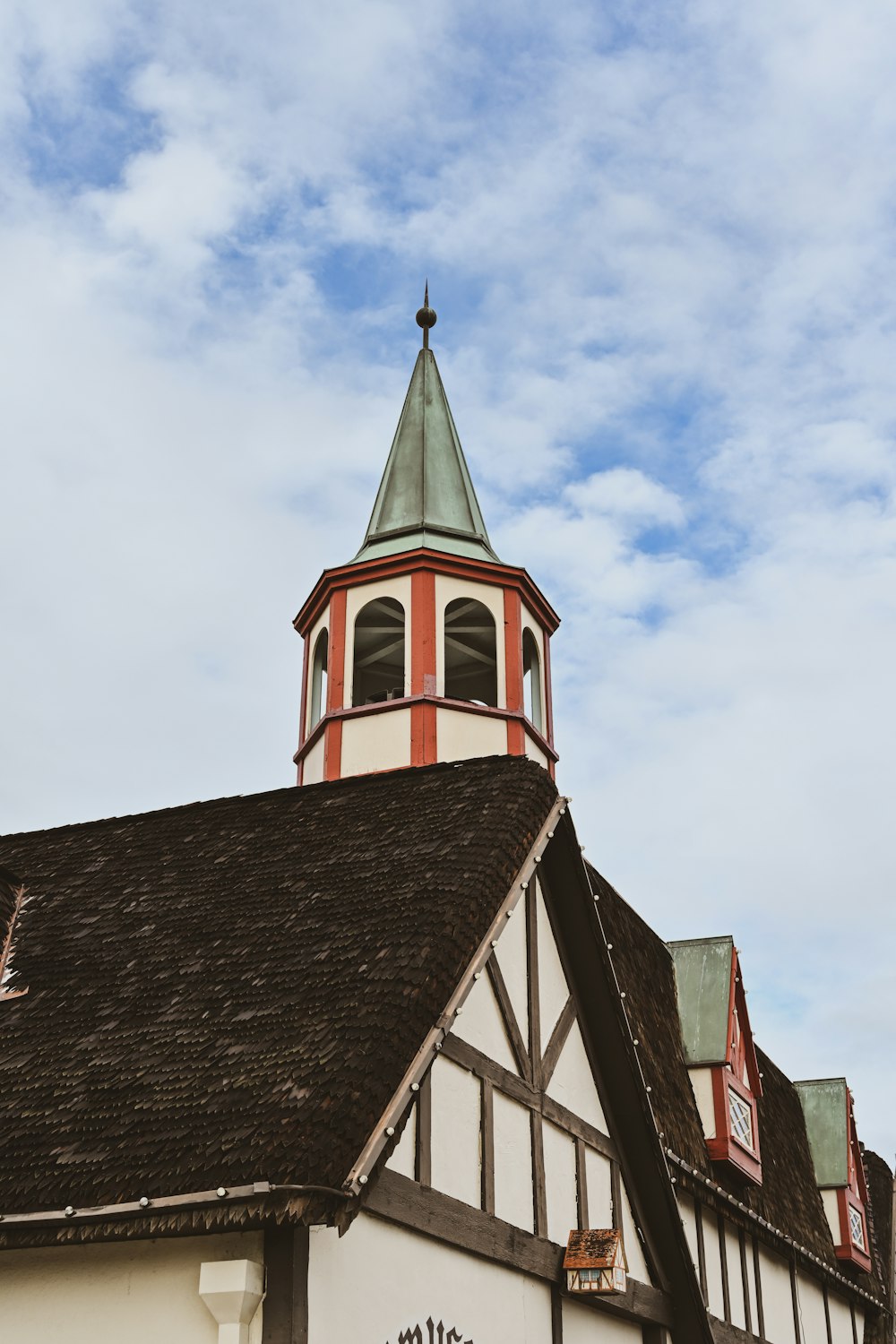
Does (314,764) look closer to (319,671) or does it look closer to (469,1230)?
(319,671)

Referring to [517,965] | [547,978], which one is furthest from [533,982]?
[547,978]

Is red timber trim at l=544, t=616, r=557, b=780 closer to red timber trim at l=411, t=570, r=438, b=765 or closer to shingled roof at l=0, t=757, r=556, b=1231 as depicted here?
red timber trim at l=411, t=570, r=438, b=765

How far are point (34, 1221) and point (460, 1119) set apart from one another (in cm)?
307

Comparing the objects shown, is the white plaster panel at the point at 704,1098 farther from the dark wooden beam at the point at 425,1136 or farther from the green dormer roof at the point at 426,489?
the dark wooden beam at the point at 425,1136

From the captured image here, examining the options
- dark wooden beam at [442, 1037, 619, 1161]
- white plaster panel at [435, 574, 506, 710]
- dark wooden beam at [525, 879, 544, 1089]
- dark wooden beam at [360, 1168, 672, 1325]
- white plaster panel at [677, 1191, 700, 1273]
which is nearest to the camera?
dark wooden beam at [360, 1168, 672, 1325]

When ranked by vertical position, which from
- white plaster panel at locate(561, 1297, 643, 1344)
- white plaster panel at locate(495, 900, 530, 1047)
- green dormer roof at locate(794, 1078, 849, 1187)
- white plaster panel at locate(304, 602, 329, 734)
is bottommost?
white plaster panel at locate(561, 1297, 643, 1344)

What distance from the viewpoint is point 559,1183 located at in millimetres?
11578

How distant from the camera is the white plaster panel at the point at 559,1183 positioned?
1134 centimetres

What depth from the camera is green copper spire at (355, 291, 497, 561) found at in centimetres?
2202

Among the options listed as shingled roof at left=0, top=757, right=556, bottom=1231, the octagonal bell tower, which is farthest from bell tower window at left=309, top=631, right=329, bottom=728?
shingled roof at left=0, top=757, right=556, bottom=1231

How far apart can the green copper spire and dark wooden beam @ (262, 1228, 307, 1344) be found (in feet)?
46.5

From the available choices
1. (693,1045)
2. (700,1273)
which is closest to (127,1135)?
(700,1273)

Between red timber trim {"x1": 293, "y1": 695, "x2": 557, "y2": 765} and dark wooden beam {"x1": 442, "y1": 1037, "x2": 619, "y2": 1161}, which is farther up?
red timber trim {"x1": 293, "y1": 695, "x2": 557, "y2": 765}

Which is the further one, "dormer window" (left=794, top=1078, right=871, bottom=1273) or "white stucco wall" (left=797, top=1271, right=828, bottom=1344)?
"dormer window" (left=794, top=1078, right=871, bottom=1273)
